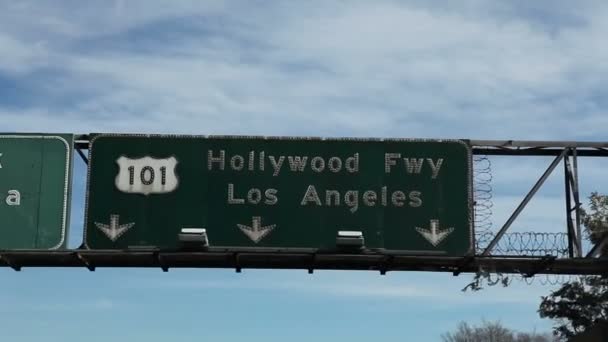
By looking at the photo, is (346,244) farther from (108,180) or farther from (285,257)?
(108,180)

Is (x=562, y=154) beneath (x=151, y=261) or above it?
above

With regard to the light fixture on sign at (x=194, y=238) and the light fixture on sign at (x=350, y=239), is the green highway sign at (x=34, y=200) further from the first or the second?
the light fixture on sign at (x=350, y=239)

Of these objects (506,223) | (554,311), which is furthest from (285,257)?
(554,311)

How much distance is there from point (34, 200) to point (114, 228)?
1524mm

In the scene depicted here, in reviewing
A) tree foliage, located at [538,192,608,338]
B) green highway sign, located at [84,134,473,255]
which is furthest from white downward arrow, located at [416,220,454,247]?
tree foliage, located at [538,192,608,338]

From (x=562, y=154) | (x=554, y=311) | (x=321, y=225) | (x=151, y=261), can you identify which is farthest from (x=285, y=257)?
(x=554, y=311)

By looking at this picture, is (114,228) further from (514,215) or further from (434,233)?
(514,215)

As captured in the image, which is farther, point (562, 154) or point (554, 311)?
point (554, 311)

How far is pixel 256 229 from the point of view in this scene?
18359 mm

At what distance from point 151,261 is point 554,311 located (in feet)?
141

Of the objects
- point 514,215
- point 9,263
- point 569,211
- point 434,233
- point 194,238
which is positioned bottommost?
point 9,263

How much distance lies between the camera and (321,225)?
1850 centimetres

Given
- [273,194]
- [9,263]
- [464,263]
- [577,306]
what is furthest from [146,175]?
[577,306]

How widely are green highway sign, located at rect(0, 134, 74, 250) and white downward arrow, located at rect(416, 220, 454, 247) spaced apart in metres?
6.46
